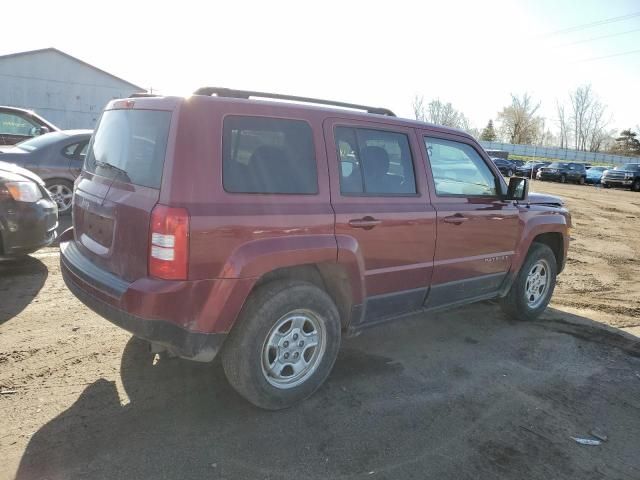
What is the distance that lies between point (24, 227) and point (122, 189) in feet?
9.81

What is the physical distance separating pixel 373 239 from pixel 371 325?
2.27ft

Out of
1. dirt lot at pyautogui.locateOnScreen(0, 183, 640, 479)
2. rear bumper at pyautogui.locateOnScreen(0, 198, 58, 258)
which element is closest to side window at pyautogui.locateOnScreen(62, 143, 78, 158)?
rear bumper at pyautogui.locateOnScreen(0, 198, 58, 258)

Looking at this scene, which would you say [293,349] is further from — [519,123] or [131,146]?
[519,123]

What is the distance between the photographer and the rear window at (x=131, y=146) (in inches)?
113

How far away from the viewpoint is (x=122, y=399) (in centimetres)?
322

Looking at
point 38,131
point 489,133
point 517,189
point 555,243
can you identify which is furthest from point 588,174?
point 489,133

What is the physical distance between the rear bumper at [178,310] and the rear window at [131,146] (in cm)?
60

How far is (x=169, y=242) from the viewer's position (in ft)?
8.79

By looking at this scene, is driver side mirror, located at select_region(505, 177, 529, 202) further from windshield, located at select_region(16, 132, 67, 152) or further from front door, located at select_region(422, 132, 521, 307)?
windshield, located at select_region(16, 132, 67, 152)

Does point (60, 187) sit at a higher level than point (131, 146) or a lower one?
lower

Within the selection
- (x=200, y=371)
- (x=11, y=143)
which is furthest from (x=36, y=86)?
(x=200, y=371)

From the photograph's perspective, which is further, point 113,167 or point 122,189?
point 113,167

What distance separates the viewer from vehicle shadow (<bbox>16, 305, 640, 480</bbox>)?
8.81 ft

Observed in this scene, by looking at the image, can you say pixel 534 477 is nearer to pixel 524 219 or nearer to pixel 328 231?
pixel 328 231
